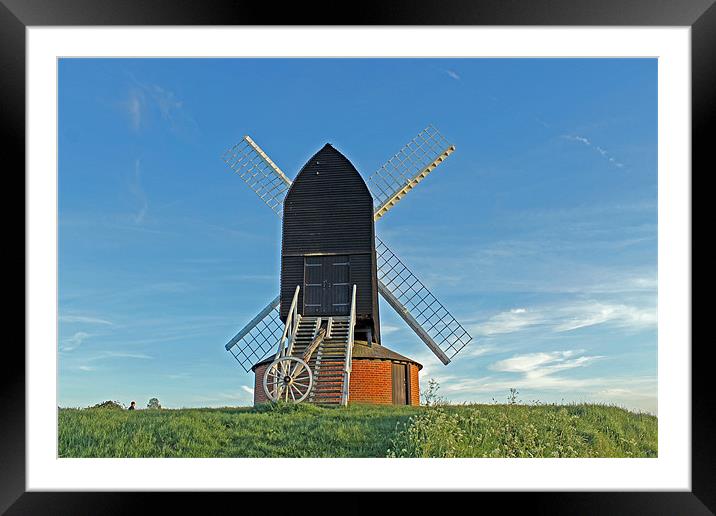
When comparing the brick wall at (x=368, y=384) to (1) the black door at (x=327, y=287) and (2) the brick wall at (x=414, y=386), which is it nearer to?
(2) the brick wall at (x=414, y=386)

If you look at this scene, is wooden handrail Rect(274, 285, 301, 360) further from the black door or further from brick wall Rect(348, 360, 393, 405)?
brick wall Rect(348, 360, 393, 405)

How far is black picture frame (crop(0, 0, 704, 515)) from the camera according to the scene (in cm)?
395

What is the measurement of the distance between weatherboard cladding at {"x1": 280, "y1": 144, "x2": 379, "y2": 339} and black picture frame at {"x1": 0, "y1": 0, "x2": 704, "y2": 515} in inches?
455

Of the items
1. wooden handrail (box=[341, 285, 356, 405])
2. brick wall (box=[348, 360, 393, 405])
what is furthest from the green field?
brick wall (box=[348, 360, 393, 405])
